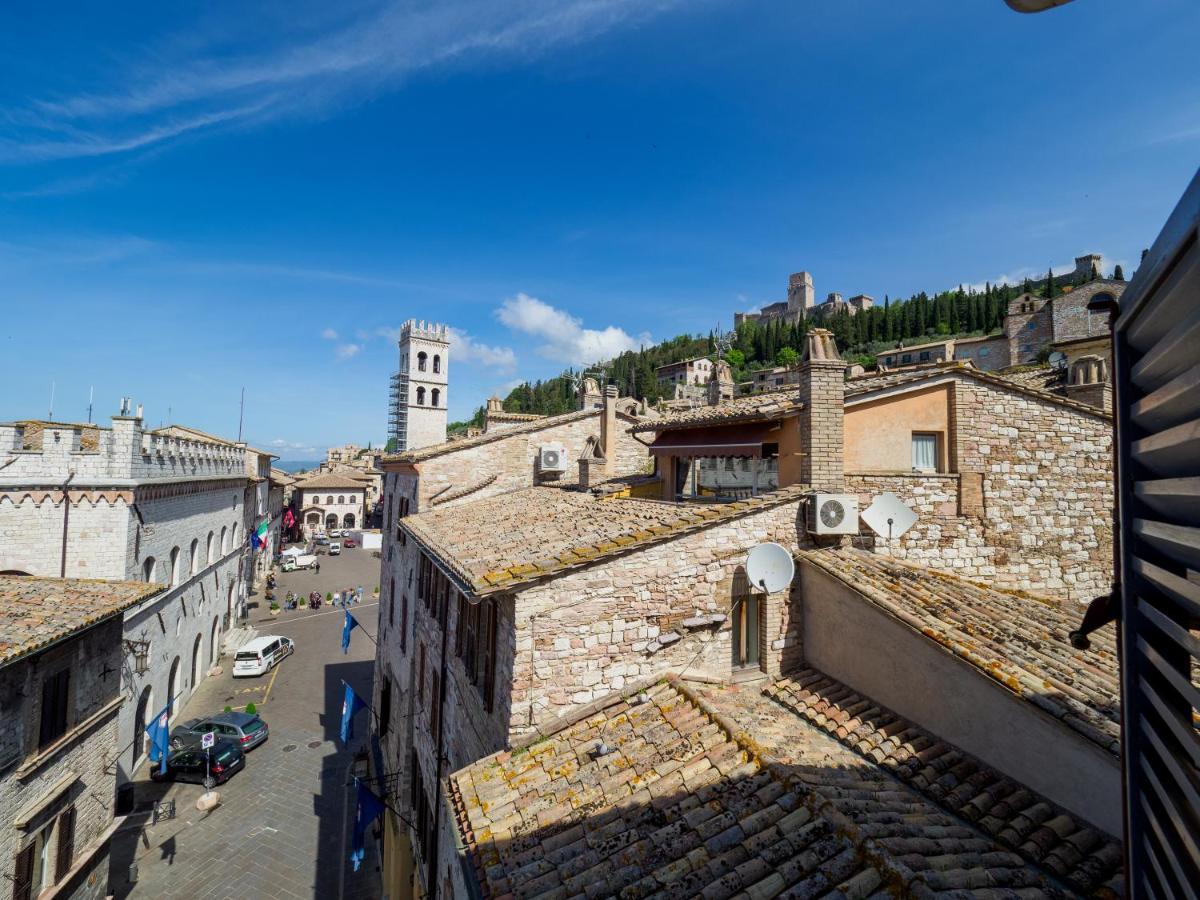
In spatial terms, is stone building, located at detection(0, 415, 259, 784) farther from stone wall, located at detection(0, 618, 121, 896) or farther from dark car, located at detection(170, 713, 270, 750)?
dark car, located at detection(170, 713, 270, 750)

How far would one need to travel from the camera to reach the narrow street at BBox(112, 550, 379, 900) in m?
14.3

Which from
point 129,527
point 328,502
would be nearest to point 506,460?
point 129,527

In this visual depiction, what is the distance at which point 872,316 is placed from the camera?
9200cm

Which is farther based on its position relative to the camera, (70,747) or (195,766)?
(195,766)

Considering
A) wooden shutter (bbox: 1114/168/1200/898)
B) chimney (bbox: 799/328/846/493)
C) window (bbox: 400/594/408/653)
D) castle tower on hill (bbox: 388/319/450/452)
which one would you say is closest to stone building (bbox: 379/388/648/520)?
window (bbox: 400/594/408/653)

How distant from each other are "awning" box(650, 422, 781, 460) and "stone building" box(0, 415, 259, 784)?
1282 centimetres

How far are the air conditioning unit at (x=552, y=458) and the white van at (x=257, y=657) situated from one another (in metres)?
18.6

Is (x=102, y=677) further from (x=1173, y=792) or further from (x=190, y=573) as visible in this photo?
(x=1173, y=792)

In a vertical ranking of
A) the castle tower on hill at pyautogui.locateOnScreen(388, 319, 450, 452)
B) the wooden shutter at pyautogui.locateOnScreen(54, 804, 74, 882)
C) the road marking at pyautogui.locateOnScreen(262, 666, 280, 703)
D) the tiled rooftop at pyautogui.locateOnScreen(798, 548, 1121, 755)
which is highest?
the castle tower on hill at pyautogui.locateOnScreen(388, 319, 450, 452)

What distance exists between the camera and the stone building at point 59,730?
31.7 ft

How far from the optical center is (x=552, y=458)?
61.8 ft

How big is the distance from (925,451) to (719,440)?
3.85m

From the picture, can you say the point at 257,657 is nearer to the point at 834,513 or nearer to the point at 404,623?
the point at 404,623

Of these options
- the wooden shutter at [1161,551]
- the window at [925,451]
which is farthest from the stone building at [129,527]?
the window at [925,451]
